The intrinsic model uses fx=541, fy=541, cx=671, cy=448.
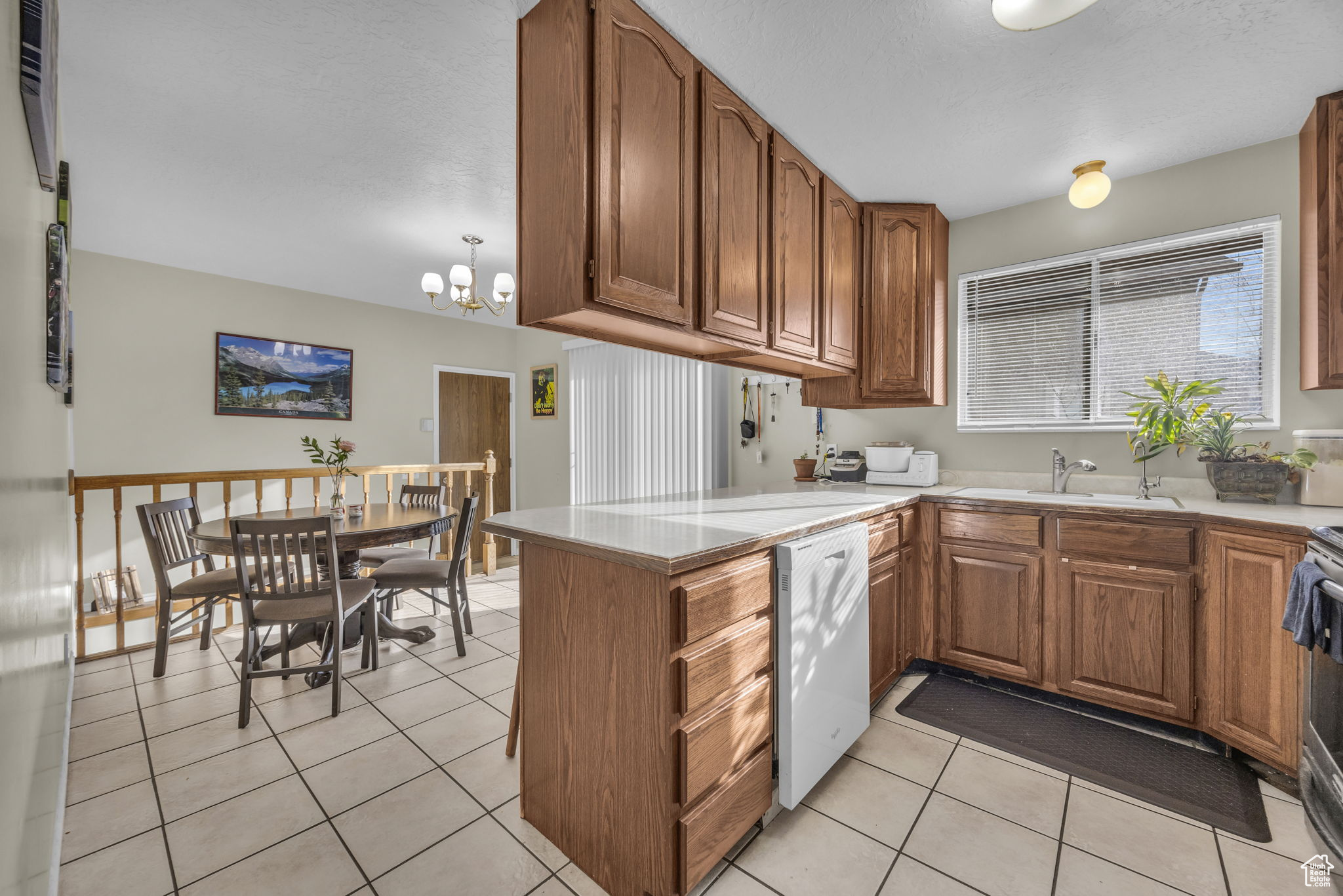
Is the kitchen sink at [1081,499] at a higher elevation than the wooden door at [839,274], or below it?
below

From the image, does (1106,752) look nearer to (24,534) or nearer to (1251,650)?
(1251,650)

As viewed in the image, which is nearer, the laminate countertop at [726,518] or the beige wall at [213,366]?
the laminate countertop at [726,518]

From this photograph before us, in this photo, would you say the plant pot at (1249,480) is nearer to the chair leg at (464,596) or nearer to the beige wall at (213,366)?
the chair leg at (464,596)

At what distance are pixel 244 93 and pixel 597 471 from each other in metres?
3.63

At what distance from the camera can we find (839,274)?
9.23 ft

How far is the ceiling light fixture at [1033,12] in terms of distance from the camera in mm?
1520

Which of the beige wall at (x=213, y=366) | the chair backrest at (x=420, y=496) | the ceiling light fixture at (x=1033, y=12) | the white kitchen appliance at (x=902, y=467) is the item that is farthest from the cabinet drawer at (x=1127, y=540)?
the beige wall at (x=213, y=366)

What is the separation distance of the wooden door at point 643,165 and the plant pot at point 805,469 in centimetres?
162

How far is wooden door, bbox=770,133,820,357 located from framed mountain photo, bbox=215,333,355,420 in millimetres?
4357

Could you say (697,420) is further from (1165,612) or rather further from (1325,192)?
(1325,192)

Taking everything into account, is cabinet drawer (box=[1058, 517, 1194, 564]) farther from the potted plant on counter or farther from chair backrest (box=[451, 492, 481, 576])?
chair backrest (box=[451, 492, 481, 576])

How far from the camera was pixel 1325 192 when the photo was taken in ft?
6.82

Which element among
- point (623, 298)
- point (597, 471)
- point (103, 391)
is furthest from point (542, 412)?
point (623, 298)

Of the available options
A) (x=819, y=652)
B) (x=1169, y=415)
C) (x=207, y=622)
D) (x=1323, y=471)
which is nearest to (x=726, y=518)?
(x=819, y=652)
